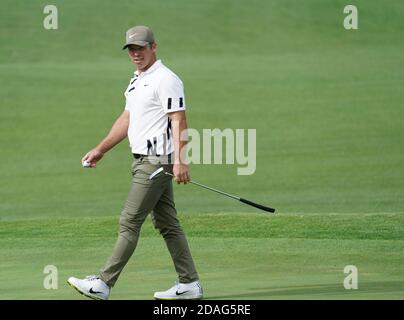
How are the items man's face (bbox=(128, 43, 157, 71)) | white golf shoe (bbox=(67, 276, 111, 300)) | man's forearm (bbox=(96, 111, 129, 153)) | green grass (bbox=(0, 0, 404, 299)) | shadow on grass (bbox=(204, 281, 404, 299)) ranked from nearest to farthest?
white golf shoe (bbox=(67, 276, 111, 300)) < shadow on grass (bbox=(204, 281, 404, 299)) < man's face (bbox=(128, 43, 157, 71)) < man's forearm (bbox=(96, 111, 129, 153)) < green grass (bbox=(0, 0, 404, 299))

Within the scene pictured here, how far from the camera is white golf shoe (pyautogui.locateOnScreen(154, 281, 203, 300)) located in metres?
8.18

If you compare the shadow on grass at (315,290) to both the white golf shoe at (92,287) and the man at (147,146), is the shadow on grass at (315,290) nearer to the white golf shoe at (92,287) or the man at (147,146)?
the man at (147,146)

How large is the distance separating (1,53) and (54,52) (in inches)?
52.9

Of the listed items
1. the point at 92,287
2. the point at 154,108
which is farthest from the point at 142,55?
the point at 92,287

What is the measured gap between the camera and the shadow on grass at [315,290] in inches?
320

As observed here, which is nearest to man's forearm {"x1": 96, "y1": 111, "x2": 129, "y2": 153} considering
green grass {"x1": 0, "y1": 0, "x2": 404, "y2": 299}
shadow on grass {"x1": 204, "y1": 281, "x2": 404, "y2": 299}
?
green grass {"x1": 0, "y1": 0, "x2": 404, "y2": 299}

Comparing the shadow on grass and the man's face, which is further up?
the man's face

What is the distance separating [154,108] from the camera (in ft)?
26.6

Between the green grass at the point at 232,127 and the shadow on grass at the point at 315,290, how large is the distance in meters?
0.02

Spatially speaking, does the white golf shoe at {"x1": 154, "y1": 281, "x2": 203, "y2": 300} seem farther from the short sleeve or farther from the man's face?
the man's face

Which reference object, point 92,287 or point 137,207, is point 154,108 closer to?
point 137,207

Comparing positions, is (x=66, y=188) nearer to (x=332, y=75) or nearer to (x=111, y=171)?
(x=111, y=171)

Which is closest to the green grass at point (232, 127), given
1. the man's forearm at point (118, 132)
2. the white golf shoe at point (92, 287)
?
the white golf shoe at point (92, 287)

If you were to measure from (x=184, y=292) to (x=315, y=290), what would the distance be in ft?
3.08
